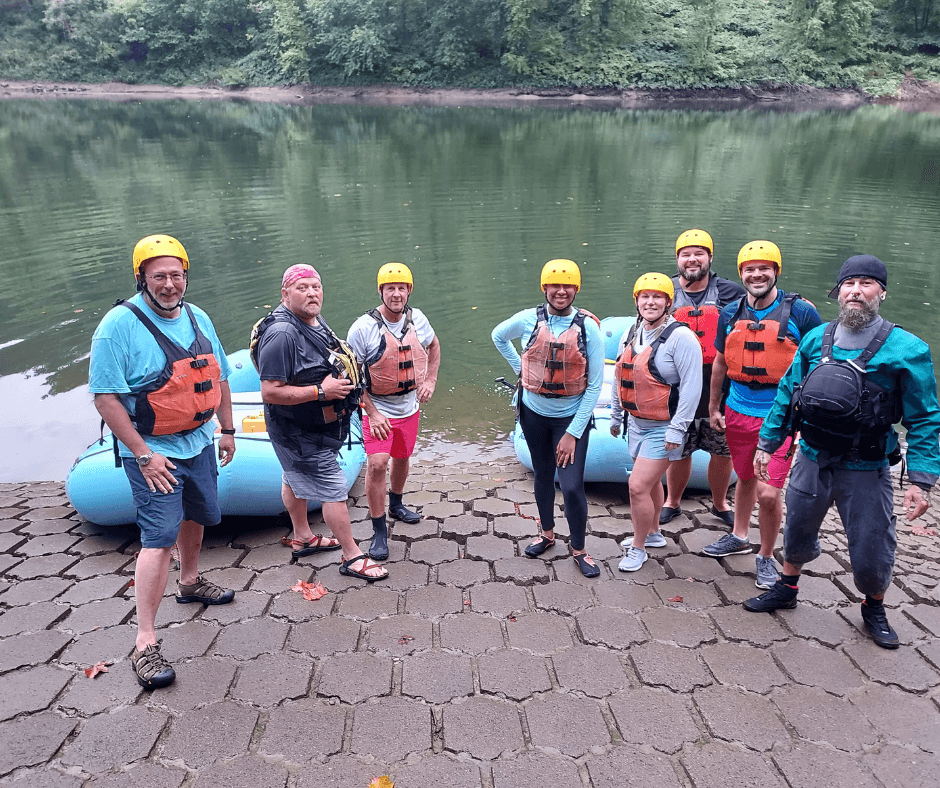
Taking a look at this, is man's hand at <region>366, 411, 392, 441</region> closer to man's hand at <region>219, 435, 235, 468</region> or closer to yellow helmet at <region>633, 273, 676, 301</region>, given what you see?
man's hand at <region>219, 435, 235, 468</region>

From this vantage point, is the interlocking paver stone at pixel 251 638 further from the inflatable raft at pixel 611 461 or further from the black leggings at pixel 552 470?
the inflatable raft at pixel 611 461

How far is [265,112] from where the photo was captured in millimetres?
42156

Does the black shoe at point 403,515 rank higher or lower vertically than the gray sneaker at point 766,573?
lower

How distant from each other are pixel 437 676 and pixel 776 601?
192 cm

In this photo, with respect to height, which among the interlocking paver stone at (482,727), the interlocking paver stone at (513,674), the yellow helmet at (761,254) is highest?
the yellow helmet at (761,254)

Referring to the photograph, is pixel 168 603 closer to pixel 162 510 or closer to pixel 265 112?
pixel 162 510

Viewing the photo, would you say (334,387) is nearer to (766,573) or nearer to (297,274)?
(297,274)

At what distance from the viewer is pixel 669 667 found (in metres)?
3.28

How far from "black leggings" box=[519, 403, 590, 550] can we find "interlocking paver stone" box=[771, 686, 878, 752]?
138 centimetres

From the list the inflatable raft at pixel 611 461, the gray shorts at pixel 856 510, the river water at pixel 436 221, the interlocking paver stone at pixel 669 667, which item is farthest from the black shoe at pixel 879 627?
the river water at pixel 436 221

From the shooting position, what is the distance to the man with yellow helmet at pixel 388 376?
4.17 m

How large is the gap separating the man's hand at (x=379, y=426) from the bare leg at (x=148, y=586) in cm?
137

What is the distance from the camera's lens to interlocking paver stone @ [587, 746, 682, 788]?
2.66m

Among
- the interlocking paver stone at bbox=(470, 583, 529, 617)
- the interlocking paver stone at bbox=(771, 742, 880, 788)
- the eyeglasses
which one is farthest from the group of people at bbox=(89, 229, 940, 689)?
the interlocking paver stone at bbox=(771, 742, 880, 788)
